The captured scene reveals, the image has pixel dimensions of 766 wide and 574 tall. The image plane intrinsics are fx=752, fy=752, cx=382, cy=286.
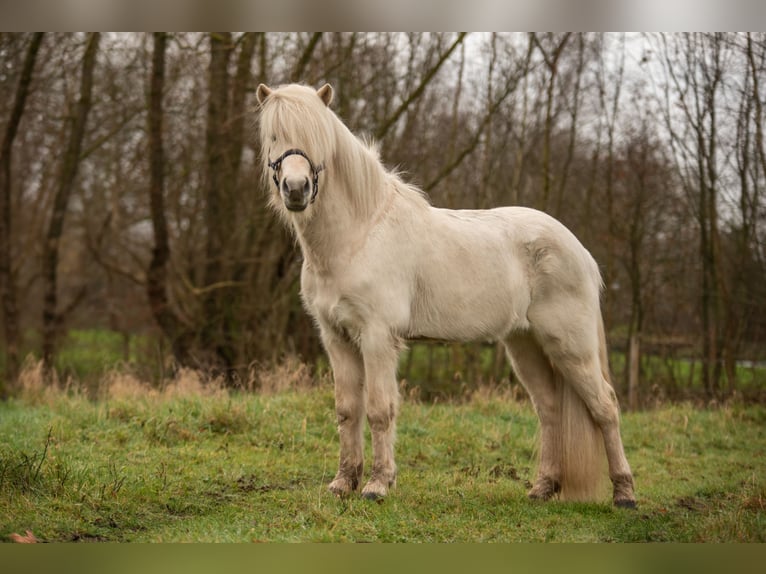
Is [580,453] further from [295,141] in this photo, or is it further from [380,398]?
[295,141]

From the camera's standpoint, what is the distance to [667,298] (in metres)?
11.8

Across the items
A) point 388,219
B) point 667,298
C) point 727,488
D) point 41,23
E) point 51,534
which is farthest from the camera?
point 667,298

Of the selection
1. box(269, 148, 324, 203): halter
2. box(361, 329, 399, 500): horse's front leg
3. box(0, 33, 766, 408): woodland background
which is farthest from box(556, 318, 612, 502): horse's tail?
box(0, 33, 766, 408): woodland background

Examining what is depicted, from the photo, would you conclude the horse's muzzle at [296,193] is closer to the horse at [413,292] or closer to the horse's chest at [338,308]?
the horse at [413,292]

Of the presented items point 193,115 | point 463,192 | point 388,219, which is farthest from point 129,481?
point 463,192

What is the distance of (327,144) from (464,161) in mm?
8566

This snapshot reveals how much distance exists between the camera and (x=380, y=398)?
4391 millimetres

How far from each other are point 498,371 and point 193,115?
648 centimetres

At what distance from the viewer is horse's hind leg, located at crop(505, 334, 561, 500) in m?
4.93

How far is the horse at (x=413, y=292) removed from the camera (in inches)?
173

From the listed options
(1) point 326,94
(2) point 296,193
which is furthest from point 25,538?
(1) point 326,94

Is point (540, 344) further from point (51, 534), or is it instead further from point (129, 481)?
point (51, 534)

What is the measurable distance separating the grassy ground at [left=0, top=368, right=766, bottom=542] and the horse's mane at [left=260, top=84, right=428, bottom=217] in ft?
6.10

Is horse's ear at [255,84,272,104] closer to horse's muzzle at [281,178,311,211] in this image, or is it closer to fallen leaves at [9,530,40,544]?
horse's muzzle at [281,178,311,211]
